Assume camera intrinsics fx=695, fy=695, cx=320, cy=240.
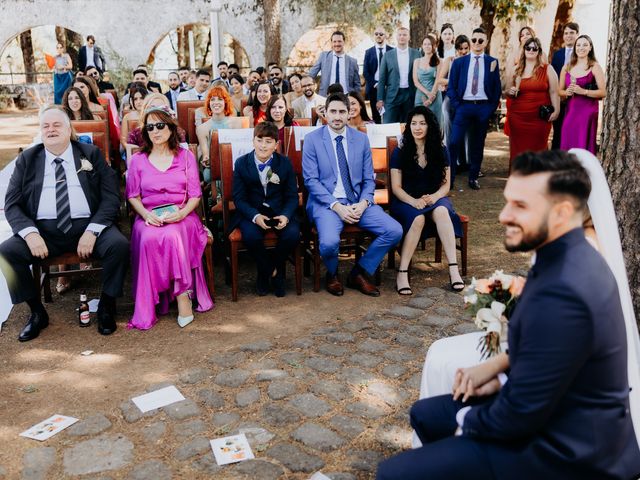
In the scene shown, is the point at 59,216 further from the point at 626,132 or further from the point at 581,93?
the point at 581,93

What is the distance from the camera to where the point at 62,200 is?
5324 millimetres

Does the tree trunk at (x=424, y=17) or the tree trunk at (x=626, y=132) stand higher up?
the tree trunk at (x=424, y=17)

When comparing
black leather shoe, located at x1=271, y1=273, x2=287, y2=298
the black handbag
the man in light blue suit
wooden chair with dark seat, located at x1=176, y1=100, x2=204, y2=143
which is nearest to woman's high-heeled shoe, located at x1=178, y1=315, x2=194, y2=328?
black leather shoe, located at x1=271, y1=273, x2=287, y2=298

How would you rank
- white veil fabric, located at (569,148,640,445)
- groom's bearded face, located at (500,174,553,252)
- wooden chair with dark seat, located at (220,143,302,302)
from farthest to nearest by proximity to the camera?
wooden chair with dark seat, located at (220,143,302,302) → white veil fabric, located at (569,148,640,445) → groom's bearded face, located at (500,174,553,252)

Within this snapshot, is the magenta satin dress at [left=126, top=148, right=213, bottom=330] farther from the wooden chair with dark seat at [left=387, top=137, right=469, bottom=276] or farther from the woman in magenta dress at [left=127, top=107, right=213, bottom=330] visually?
the wooden chair with dark seat at [left=387, top=137, right=469, bottom=276]

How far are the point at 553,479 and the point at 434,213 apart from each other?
3.92m

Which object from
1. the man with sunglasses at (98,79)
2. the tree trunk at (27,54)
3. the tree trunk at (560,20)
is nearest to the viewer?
the man with sunglasses at (98,79)

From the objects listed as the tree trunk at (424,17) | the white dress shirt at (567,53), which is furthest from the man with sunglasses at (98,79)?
the white dress shirt at (567,53)

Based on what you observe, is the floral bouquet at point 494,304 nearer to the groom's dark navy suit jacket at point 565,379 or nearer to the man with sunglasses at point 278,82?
the groom's dark navy suit jacket at point 565,379

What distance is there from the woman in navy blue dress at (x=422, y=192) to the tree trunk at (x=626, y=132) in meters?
2.22

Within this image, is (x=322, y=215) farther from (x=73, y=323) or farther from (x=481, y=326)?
(x=481, y=326)

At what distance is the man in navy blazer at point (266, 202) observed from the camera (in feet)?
18.9

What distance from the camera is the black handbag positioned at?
29.9 ft

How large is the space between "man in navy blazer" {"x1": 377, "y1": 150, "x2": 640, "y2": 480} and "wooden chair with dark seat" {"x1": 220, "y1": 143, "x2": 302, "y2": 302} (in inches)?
140
